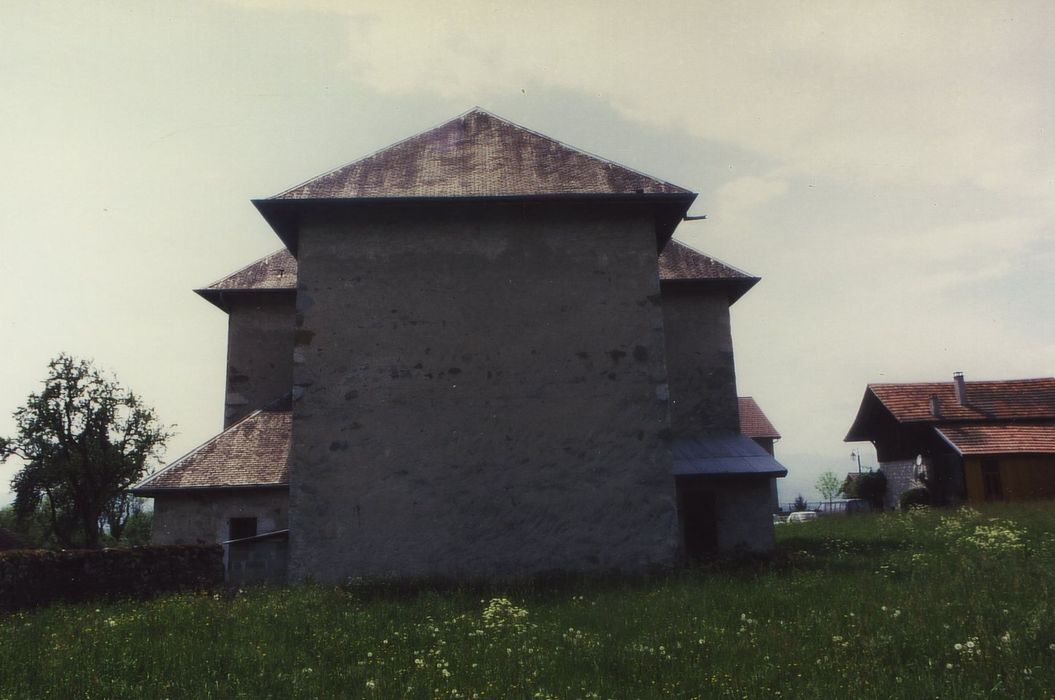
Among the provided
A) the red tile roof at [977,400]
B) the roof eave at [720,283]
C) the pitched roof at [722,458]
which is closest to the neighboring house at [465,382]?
the pitched roof at [722,458]

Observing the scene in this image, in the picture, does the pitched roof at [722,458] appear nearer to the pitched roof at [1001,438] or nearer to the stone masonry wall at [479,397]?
the stone masonry wall at [479,397]

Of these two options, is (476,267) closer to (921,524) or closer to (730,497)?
(730,497)

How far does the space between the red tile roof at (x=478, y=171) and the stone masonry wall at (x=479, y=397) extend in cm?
50

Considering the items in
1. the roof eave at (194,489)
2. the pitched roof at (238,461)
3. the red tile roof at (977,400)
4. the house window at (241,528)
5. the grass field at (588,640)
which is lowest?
the grass field at (588,640)

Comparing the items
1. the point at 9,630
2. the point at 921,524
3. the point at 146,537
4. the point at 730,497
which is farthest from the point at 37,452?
the point at 921,524

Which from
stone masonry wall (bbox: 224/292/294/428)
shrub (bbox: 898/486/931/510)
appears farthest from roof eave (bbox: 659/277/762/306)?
shrub (bbox: 898/486/931/510)

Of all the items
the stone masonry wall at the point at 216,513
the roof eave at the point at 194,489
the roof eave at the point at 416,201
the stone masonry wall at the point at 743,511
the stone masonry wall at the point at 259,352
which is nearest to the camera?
the roof eave at the point at 416,201

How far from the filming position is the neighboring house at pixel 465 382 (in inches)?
476

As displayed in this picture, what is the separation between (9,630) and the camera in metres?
8.28

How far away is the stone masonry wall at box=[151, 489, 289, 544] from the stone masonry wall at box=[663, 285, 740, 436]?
908 cm

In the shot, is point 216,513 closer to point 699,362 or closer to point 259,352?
point 259,352

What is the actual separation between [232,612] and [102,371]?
32723 mm

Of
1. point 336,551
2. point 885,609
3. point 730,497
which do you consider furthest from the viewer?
point 730,497

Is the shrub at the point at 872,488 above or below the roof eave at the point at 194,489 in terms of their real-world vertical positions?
below
